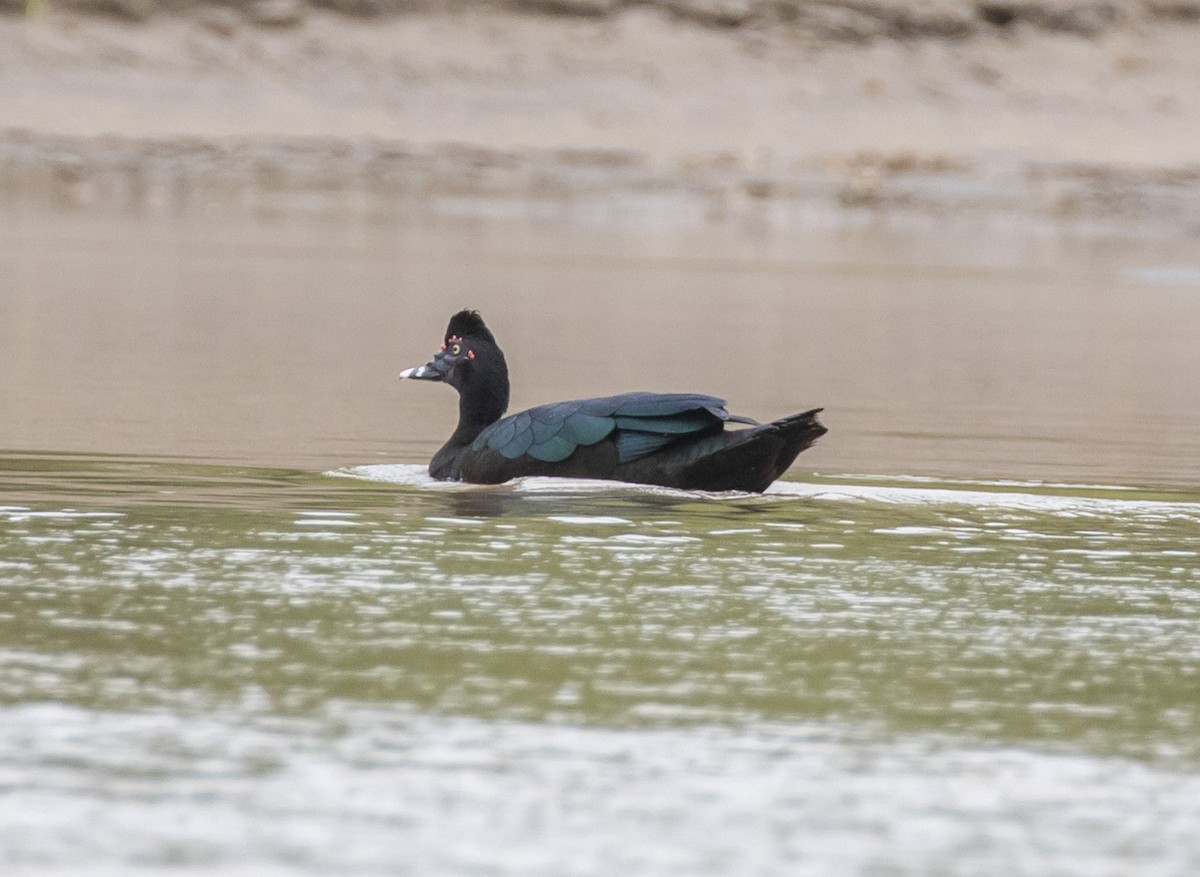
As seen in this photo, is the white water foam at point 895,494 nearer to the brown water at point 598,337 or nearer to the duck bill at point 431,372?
the duck bill at point 431,372

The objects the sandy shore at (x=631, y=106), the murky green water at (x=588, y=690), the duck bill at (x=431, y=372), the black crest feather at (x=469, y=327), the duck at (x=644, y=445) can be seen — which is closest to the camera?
the murky green water at (x=588, y=690)

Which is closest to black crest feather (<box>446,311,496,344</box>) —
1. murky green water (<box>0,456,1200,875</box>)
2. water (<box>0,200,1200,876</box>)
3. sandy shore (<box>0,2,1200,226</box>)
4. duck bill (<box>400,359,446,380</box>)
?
duck bill (<box>400,359,446,380</box>)

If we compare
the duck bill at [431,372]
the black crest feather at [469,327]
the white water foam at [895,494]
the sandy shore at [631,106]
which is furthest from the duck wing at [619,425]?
the sandy shore at [631,106]

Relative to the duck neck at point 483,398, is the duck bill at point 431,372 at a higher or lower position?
higher

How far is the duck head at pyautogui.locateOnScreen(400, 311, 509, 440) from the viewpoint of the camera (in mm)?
10633

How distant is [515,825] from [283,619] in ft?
6.32

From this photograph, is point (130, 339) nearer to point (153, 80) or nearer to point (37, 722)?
point (37, 722)

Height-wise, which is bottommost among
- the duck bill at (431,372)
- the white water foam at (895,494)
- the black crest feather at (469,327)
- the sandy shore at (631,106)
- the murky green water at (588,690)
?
the murky green water at (588,690)

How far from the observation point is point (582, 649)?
631 centimetres

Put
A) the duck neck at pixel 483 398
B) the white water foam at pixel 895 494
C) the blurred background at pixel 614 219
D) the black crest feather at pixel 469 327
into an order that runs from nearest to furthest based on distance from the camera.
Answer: the white water foam at pixel 895 494
the duck neck at pixel 483 398
the black crest feather at pixel 469 327
the blurred background at pixel 614 219

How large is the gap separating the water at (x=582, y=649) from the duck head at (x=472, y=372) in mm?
386

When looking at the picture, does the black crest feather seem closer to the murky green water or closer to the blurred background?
the blurred background

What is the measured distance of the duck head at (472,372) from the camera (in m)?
10.6

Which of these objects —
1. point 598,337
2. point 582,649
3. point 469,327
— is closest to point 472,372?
point 469,327
